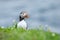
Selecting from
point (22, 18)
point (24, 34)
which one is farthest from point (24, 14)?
point (24, 34)

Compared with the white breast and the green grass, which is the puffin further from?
the green grass

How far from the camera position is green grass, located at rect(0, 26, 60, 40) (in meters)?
6.63

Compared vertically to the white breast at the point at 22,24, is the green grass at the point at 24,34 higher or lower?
higher

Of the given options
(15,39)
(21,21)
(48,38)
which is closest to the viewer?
(15,39)

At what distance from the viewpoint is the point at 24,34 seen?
265 inches

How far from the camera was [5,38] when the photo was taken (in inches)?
260

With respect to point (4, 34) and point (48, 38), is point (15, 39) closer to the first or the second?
point (4, 34)

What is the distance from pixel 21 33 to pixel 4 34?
415 millimetres

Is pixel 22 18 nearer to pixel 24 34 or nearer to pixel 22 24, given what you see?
pixel 22 24

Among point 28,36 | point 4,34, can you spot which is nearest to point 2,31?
point 4,34

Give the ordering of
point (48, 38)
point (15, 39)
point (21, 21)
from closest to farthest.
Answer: point (15, 39)
point (48, 38)
point (21, 21)

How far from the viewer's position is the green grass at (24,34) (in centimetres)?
663

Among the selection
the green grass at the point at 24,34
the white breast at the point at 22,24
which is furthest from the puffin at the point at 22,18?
the green grass at the point at 24,34

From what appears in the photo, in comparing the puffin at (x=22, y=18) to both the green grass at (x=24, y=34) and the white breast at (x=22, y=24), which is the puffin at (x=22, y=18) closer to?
the white breast at (x=22, y=24)
